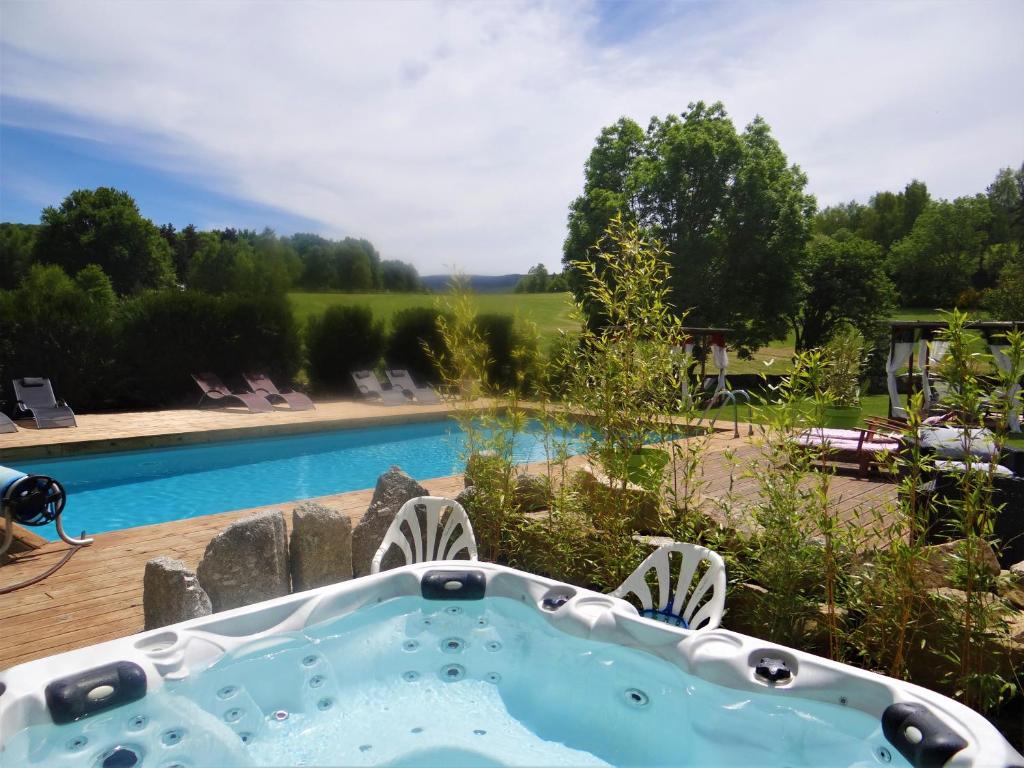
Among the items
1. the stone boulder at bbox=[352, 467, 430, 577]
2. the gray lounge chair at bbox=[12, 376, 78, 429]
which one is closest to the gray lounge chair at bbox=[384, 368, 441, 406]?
the gray lounge chair at bbox=[12, 376, 78, 429]

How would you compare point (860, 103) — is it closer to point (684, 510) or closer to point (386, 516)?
point (684, 510)

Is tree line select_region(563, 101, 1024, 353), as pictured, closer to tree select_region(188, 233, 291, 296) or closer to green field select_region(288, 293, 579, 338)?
green field select_region(288, 293, 579, 338)

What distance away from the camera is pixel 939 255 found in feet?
75.8

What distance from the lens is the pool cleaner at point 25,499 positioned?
389 centimetres

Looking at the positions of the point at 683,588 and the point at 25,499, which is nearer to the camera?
the point at 683,588

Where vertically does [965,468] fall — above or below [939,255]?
below

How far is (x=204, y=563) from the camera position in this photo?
323 centimetres

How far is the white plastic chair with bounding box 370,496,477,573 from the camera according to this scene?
3562 mm

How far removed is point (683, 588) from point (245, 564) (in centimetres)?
205

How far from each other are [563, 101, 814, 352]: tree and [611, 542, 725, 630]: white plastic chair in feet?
45.0

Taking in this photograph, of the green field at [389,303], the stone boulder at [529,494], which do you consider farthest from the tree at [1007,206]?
the stone boulder at [529,494]

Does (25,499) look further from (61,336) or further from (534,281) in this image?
(534,281)

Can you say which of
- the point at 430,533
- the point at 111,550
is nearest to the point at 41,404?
the point at 111,550

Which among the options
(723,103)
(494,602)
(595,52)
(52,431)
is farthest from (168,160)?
(723,103)
